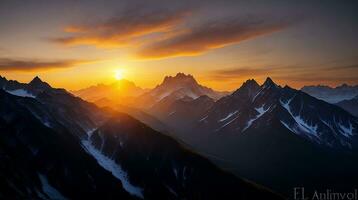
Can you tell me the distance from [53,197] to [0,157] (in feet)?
110

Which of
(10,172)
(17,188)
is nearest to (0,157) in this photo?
(10,172)

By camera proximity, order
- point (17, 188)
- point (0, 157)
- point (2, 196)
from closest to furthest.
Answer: point (2, 196)
point (17, 188)
point (0, 157)

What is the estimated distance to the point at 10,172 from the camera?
192m

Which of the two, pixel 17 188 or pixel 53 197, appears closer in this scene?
pixel 17 188

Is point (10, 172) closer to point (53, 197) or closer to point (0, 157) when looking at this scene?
point (0, 157)

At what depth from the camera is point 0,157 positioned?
198 meters

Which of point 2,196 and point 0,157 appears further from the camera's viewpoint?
point 0,157

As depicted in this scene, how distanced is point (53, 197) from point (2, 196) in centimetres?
3314

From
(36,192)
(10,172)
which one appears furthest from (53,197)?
(10,172)

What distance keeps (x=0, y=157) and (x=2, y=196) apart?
34.3 meters

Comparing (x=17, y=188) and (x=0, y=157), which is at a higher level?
(x=0, y=157)

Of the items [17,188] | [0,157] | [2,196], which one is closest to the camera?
[2,196]

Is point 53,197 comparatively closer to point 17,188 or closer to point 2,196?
point 17,188

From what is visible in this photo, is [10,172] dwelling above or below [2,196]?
above
